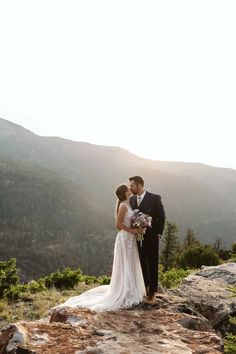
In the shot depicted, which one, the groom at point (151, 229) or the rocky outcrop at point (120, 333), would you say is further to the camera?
the groom at point (151, 229)

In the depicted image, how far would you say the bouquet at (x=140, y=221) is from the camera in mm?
9805

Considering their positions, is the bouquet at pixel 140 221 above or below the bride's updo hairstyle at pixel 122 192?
A: below

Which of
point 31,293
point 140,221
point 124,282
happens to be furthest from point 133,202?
point 31,293

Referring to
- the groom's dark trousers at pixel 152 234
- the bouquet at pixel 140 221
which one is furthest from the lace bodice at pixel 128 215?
the groom's dark trousers at pixel 152 234

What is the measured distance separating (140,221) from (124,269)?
4.56 ft

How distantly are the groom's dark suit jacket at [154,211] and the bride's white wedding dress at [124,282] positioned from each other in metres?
0.40

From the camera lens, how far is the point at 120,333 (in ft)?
24.0

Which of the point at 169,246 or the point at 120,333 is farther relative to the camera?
the point at 169,246

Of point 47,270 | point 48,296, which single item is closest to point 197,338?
point 48,296

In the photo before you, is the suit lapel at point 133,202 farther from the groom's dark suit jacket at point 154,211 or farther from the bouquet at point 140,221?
the bouquet at point 140,221

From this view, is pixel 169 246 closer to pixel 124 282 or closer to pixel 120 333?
pixel 124 282

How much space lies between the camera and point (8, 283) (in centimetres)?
1709

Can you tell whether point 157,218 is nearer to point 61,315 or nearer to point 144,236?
point 144,236

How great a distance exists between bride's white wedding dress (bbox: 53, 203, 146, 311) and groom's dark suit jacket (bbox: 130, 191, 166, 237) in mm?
398
